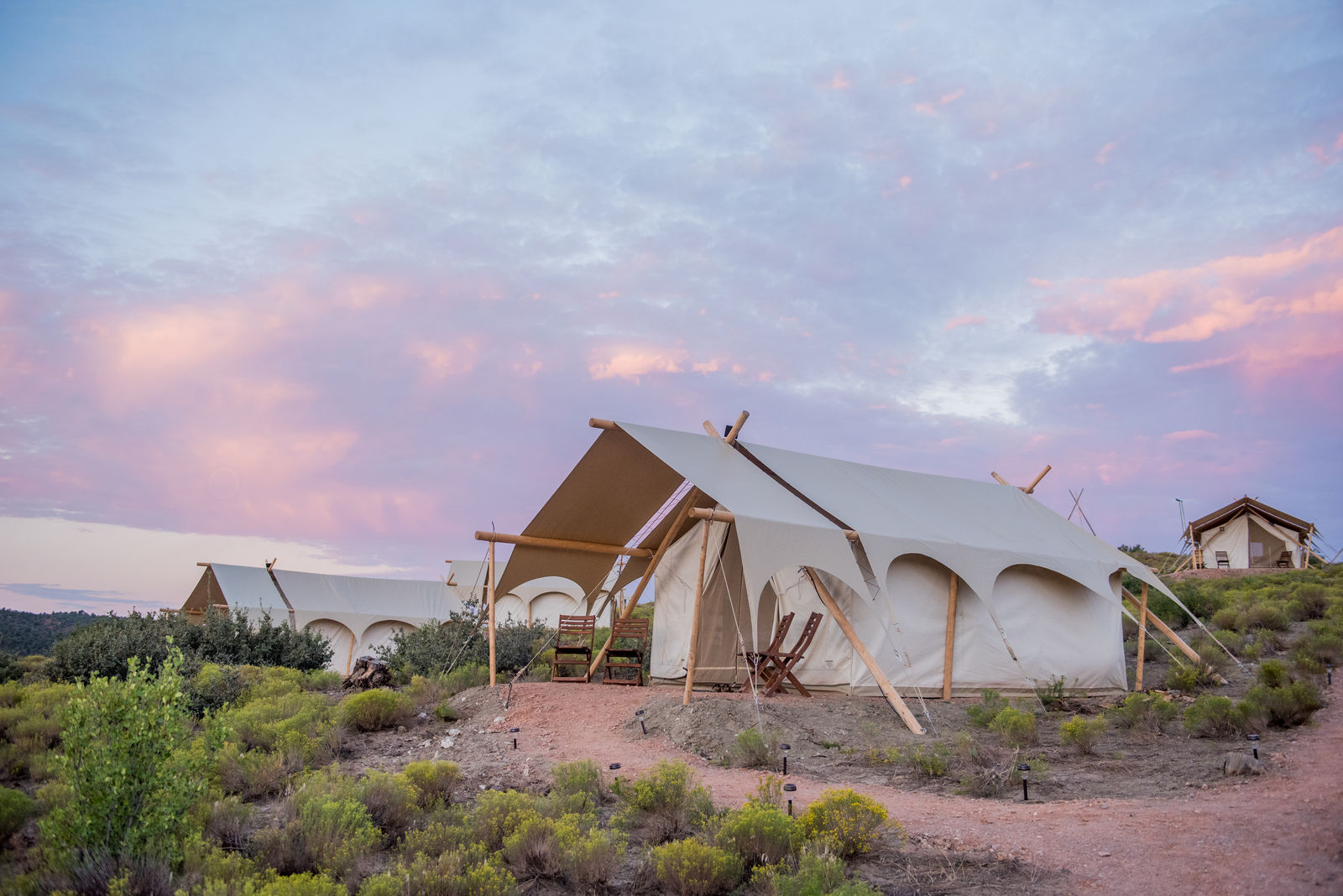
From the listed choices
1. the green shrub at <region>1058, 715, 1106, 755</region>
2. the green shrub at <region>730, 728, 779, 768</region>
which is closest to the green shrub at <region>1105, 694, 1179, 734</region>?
the green shrub at <region>1058, 715, 1106, 755</region>

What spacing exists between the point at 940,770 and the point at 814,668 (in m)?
3.69

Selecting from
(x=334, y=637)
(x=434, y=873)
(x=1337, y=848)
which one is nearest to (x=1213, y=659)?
(x=1337, y=848)

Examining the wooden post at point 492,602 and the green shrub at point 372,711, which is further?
the wooden post at point 492,602

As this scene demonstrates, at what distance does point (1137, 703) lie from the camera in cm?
791

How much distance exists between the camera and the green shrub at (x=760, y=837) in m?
4.20

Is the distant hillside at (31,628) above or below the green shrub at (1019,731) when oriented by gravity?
below

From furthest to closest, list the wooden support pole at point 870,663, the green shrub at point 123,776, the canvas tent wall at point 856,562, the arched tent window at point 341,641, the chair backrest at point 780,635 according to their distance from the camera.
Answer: the arched tent window at point 341,641
the chair backrest at point 780,635
the canvas tent wall at point 856,562
the wooden support pole at point 870,663
the green shrub at point 123,776

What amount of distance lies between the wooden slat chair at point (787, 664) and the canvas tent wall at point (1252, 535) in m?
23.8

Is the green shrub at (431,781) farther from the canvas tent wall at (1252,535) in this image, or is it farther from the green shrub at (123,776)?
the canvas tent wall at (1252,535)

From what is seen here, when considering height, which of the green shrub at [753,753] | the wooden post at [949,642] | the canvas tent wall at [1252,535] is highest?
the canvas tent wall at [1252,535]

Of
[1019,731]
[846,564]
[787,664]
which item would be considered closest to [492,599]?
[787,664]

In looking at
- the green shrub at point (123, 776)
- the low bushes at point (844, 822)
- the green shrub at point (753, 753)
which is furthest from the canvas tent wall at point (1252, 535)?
the green shrub at point (123, 776)

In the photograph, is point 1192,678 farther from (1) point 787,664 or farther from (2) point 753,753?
(2) point 753,753

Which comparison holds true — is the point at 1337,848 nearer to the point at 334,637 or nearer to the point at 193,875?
the point at 193,875
